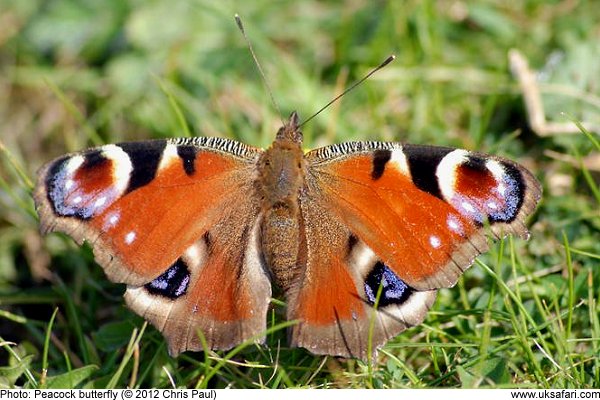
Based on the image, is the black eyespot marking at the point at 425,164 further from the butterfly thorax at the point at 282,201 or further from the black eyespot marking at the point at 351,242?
the butterfly thorax at the point at 282,201

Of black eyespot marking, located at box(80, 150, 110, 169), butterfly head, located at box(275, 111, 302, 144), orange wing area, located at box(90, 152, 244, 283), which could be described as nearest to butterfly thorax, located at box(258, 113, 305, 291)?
butterfly head, located at box(275, 111, 302, 144)

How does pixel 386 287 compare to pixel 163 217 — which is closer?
pixel 386 287

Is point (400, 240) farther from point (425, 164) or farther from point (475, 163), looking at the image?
point (475, 163)

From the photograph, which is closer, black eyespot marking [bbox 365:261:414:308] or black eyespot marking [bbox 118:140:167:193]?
black eyespot marking [bbox 365:261:414:308]

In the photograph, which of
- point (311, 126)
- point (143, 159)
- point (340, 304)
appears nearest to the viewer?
point (340, 304)

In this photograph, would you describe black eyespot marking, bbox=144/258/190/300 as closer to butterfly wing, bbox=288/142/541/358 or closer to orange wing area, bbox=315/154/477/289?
butterfly wing, bbox=288/142/541/358

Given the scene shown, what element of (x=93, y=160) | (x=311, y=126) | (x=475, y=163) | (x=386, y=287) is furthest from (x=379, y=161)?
(x=311, y=126)

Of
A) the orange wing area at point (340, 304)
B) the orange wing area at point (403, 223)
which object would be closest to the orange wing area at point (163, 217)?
the orange wing area at point (340, 304)
